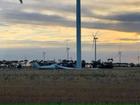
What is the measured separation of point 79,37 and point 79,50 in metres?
2.67

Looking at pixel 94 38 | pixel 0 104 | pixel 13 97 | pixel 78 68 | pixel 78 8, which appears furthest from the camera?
pixel 94 38

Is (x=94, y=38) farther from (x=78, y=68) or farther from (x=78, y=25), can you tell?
(x=78, y=25)

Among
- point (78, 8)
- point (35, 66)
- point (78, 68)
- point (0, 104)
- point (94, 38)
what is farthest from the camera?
point (35, 66)

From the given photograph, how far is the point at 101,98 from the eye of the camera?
52094mm

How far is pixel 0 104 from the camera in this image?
4156 cm

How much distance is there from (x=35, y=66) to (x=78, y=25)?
82867mm

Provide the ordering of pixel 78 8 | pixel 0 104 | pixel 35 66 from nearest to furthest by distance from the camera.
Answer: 1. pixel 0 104
2. pixel 78 8
3. pixel 35 66

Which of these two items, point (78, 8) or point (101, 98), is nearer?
point (101, 98)

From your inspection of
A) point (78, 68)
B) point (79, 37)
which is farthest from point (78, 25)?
point (78, 68)

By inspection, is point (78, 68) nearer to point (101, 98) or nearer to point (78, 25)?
point (78, 25)

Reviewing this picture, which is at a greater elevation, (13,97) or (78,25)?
(78,25)

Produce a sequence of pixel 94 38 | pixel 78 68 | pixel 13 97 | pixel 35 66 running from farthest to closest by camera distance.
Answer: pixel 35 66, pixel 94 38, pixel 78 68, pixel 13 97

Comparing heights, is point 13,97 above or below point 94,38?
below

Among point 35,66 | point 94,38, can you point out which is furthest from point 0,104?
point 35,66
